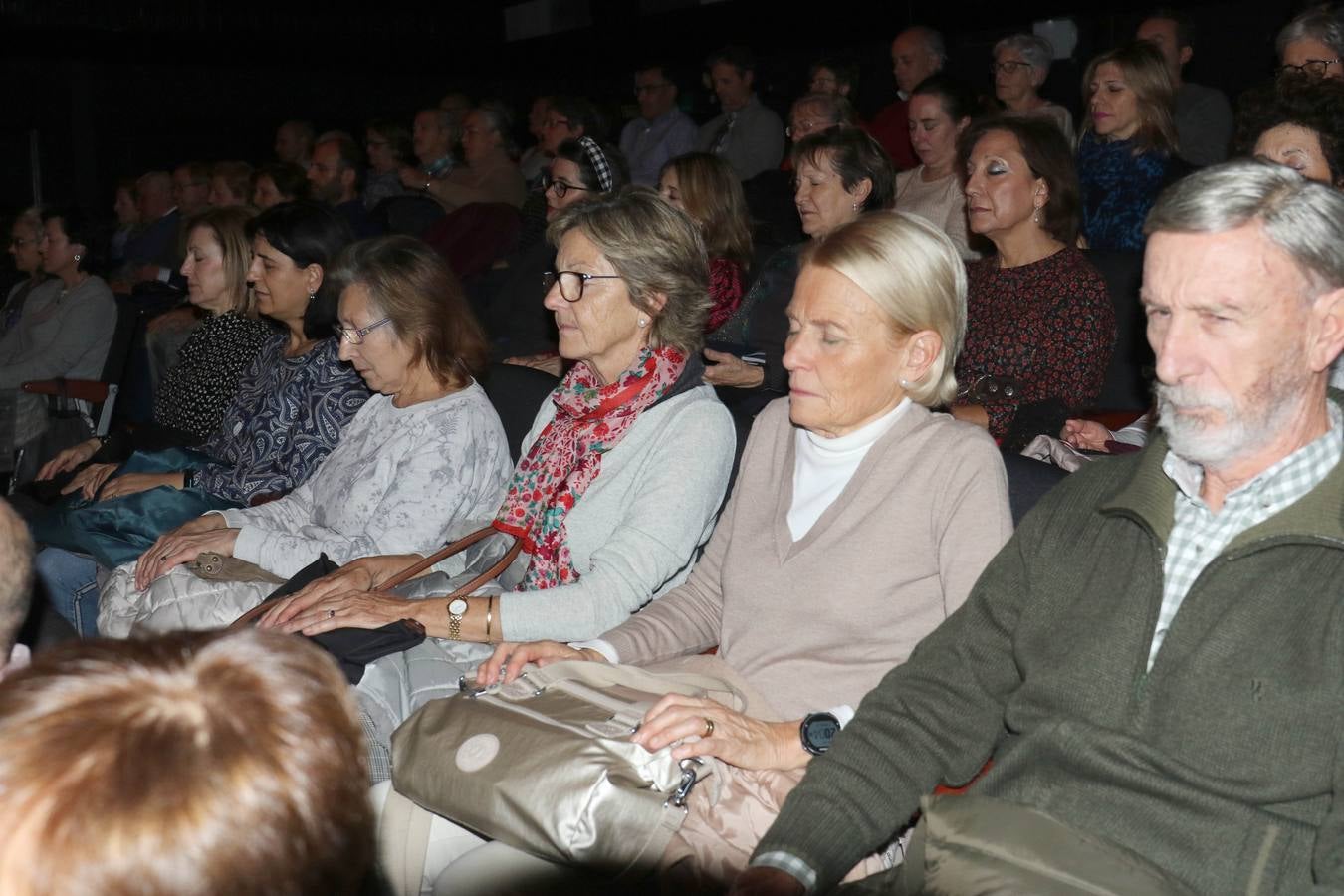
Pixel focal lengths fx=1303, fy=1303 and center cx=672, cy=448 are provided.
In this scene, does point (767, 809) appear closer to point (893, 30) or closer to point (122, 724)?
point (122, 724)

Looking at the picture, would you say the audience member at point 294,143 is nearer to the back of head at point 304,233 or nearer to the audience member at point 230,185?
the audience member at point 230,185

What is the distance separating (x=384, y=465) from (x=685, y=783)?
59.8 inches

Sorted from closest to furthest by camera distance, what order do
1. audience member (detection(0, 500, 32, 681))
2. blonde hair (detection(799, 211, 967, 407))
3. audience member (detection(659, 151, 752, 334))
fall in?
audience member (detection(0, 500, 32, 681)), blonde hair (detection(799, 211, 967, 407)), audience member (detection(659, 151, 752, 334))

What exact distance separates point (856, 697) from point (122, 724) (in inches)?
52.9

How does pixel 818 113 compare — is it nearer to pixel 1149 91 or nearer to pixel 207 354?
pixel 1149 91

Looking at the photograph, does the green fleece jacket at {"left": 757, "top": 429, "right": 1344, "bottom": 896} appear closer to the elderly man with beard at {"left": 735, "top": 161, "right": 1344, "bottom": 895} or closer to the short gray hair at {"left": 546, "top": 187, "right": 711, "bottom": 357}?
the elderly man with beard at {"left": 735, "top": 161, "right": 1344, "bottom": 895}

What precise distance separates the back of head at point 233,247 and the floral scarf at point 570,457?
1.98m

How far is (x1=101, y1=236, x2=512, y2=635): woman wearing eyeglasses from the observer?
2.98 m

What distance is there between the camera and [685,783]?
1775 millimetres

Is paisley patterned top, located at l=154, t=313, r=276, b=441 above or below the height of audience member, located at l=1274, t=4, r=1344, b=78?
below

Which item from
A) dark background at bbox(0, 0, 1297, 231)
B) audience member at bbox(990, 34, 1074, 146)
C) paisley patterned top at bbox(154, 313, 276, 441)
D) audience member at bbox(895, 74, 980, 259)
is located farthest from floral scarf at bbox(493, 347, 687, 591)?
dark background at bbox(0, 0, 1297, 231)

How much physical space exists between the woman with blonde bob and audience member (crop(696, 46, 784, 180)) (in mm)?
5170

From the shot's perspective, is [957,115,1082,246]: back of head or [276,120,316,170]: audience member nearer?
[957,115,1082,246]: back of head

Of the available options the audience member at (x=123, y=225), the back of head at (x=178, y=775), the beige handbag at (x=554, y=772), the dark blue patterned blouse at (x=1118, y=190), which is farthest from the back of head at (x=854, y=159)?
the audience member at (x=123, y=225)
